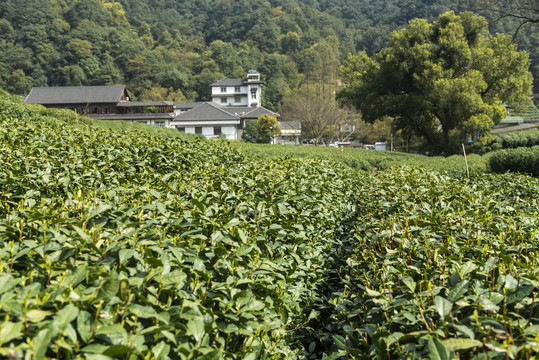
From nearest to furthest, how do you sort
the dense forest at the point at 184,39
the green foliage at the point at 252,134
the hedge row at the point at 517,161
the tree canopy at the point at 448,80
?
the hedge row at the point at 517,161 < the tree canopy at the point at 448,80 < the green foliage at the point at 252,134 < the dense forest at the point at 184,39

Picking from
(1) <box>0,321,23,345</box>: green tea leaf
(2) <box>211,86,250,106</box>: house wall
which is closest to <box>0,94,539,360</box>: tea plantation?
(1) <box>0,321,23,345</box>: green tea leaf

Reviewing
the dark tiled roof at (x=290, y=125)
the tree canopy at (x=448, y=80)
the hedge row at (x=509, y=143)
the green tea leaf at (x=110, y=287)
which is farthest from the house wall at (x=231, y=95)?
the green tea leaf at (x=110, y=287)

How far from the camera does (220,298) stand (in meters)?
1.71

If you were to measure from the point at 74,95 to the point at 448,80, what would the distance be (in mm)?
49309

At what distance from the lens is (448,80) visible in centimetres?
2217

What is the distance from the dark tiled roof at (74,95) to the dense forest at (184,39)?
16229 mm

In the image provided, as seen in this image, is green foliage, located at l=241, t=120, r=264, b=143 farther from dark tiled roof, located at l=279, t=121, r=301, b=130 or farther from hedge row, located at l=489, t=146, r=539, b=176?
hedge row, located at l=489, t=146, r=539, b=176

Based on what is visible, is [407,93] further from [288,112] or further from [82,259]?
[288,112]

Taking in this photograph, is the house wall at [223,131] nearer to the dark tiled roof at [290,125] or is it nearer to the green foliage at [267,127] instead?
the green foliage at [267,127]

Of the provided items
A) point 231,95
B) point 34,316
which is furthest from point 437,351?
point 231,95

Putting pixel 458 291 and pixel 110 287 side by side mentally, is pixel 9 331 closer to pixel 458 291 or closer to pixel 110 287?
pixel 110 287

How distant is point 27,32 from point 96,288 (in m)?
88.7

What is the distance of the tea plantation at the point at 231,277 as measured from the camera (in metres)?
1.33

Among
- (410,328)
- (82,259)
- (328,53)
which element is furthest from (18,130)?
(328,53)
